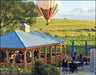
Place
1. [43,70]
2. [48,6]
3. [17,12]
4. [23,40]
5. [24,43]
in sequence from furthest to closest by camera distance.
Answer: [17,12] < [48,6] < [23,40] < [24,43] < [43,70]

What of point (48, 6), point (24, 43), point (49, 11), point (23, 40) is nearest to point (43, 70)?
point (24, 43)

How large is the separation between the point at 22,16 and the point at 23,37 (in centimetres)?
1282

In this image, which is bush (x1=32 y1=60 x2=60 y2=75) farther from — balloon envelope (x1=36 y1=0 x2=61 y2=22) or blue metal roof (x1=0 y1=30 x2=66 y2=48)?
balloon envelope (x1=36 y1=0 x2=61 y2=22)

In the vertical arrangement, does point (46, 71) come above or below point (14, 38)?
below

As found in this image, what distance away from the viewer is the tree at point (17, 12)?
88.7 feet

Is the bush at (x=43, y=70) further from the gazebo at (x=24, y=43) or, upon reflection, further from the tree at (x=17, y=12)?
the tree at (x=17, y=12)

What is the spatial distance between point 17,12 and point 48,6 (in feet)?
25.1

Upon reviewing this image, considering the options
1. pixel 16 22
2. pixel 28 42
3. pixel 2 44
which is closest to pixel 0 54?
pixel 2 44

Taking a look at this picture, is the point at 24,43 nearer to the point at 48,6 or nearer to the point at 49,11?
the point at 48,6

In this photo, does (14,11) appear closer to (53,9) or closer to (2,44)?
(53,9)

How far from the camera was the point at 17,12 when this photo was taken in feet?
90.5

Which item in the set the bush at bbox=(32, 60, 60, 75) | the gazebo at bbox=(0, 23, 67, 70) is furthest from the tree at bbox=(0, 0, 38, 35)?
the bush at bbox=(32, 60, 60, 75)

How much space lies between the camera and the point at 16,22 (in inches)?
1171

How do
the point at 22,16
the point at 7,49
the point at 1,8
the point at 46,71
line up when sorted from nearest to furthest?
1. the point at 46,71
2. the point at 7,49
3. the point at 1,8
4. the point at 22,16
